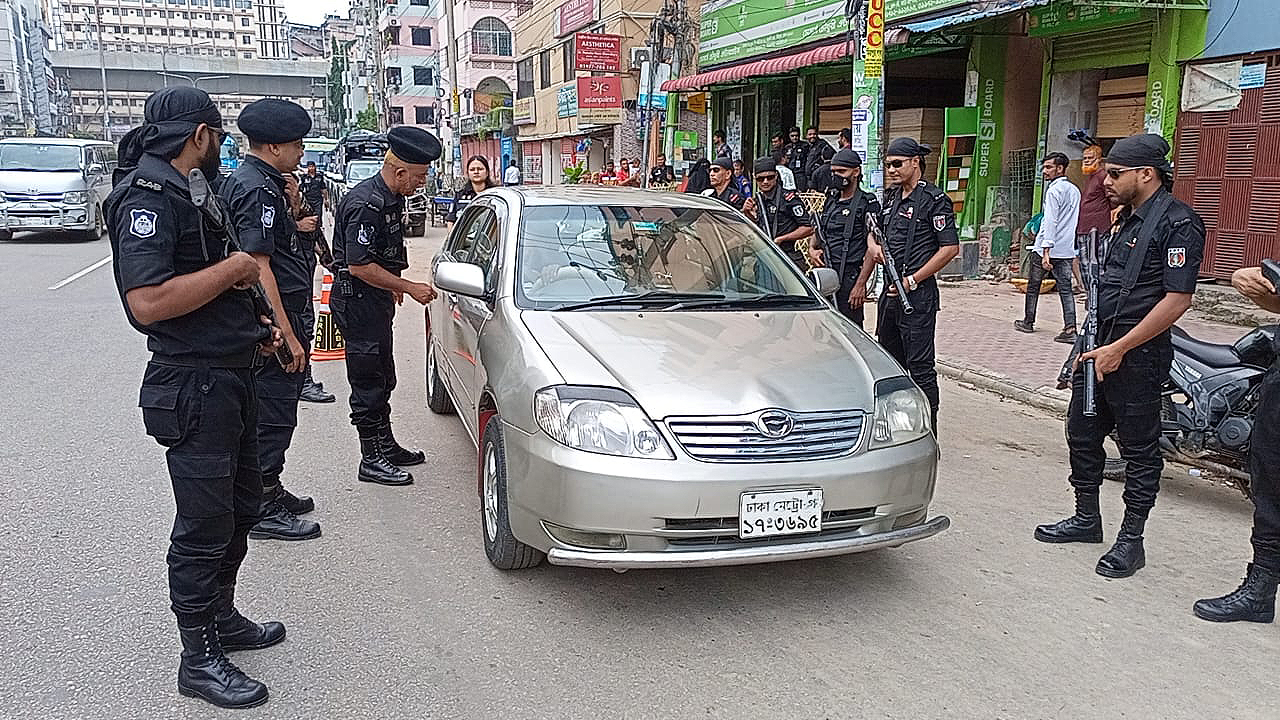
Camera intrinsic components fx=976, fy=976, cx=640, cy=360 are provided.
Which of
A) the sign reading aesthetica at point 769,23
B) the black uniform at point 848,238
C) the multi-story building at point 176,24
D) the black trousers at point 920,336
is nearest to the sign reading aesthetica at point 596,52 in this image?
the sign reading aesthetica at point 769,23

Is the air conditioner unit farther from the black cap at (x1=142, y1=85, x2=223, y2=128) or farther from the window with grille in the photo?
the window with grille

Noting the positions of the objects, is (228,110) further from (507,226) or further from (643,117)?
(507,226)

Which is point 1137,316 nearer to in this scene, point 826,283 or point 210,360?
point 826,283

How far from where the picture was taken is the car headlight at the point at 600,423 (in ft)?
11.2

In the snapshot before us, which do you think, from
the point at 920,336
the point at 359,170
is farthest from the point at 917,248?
the point at 359,170

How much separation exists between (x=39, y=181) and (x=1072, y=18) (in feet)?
56.8

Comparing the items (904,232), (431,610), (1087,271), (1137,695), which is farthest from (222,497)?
(904,232)

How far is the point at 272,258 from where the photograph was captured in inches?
176

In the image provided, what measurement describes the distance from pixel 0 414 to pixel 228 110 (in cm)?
12641

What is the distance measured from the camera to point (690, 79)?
18.7m

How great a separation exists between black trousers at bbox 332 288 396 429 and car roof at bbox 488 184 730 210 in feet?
3.02

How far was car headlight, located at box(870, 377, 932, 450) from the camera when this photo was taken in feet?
12.0

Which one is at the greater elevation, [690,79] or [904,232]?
[690,79]

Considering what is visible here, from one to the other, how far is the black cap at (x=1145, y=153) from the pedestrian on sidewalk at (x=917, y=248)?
4.98 ft
